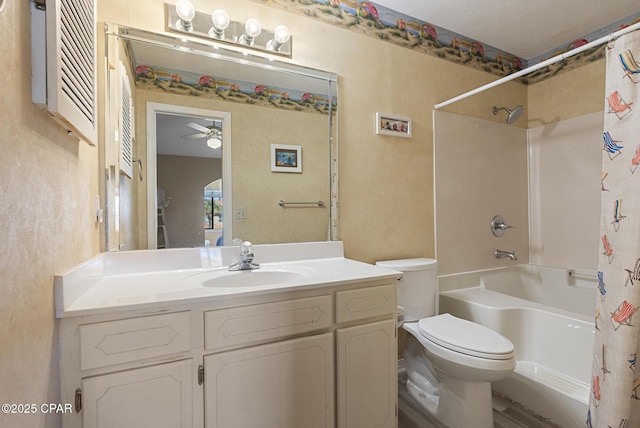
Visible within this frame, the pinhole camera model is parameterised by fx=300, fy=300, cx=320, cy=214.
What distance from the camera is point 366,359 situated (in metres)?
1.30

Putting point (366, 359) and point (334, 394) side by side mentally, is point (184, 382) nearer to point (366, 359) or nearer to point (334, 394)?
point (334, 394)

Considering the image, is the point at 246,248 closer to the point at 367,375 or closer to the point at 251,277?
the point at 251,277

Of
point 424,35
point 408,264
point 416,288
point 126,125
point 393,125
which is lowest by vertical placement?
point 416,288

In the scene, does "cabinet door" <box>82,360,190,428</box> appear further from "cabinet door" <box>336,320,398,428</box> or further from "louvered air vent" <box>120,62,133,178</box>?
"louvered air vent" <box>120,62,133,178</box>

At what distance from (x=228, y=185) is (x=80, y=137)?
A: 0.67m

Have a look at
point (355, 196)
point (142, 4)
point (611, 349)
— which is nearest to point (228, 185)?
point (355, 196)

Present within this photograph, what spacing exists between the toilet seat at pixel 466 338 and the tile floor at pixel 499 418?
1.53 ft

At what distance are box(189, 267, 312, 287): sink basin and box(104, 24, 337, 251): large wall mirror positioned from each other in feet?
0.70

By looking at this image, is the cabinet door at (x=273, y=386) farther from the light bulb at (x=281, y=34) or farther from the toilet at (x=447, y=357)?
the light bulb at (x=281, y=34)

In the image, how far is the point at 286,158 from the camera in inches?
67.7

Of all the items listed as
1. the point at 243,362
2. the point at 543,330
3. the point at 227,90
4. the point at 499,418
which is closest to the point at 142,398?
the point at 243,362

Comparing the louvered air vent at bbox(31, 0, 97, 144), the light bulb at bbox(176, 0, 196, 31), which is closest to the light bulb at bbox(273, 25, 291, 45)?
the light bulb at bbox(176, 0, 196, 31)

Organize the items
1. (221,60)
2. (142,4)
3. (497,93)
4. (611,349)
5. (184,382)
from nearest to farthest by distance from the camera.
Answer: (184,382) < (611,349) < (142,4) < (221,60) < (497,93)

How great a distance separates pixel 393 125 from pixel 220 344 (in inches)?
66.0
